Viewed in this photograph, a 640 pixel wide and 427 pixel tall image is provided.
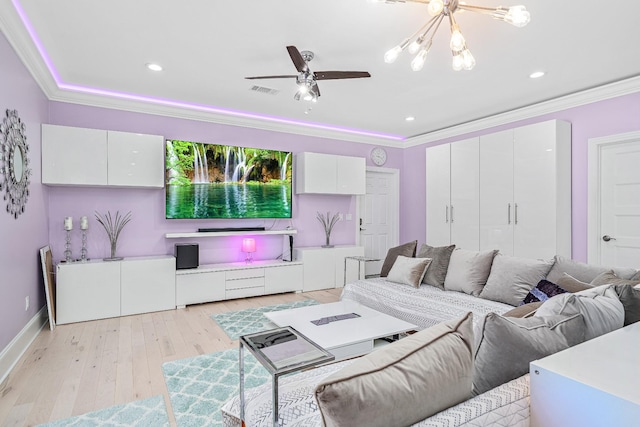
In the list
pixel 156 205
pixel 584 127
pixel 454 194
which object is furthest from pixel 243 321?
pixel 584 127

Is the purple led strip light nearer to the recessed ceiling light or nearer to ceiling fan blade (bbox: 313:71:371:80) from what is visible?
the recessed ceiling light

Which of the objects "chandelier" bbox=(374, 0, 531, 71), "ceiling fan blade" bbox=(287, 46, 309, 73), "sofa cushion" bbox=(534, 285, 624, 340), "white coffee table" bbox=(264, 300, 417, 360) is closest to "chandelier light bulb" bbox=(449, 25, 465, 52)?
"chandelier" bbox=(374, 0, 531, 71)

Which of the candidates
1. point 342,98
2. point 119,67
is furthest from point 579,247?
point 119,67

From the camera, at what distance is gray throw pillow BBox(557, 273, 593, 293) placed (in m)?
2.29

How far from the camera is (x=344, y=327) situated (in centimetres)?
245

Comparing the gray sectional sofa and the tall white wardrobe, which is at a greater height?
the tall white wardrobe

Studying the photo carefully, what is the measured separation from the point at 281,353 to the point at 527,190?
4067 mm

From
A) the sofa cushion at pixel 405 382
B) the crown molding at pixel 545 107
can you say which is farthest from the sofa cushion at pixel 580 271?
the crown molding at pixel 545 107

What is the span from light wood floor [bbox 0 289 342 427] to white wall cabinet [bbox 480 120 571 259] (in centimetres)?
351

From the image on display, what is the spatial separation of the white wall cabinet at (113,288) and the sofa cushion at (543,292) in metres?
3.71

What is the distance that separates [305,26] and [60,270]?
11.3ft

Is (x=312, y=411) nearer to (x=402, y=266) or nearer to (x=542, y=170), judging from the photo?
(x=402, y=266)

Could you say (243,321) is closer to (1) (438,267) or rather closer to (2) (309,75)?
(1) (438,267)

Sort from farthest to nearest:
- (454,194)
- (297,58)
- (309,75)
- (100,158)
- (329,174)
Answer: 1. (329,174)
2. (454,194)
3. (100,158)
4. (309,75)
5. (297,58)
